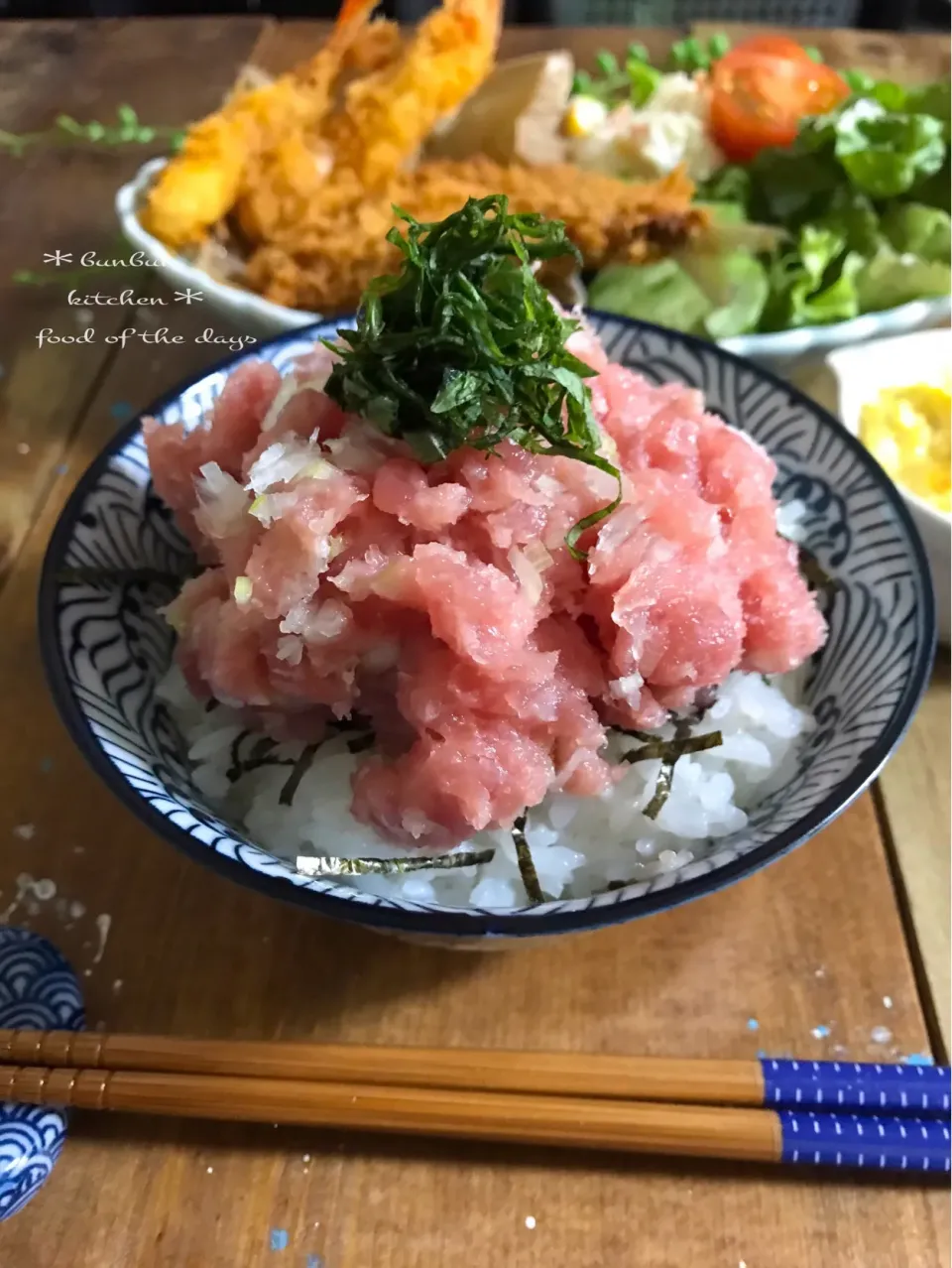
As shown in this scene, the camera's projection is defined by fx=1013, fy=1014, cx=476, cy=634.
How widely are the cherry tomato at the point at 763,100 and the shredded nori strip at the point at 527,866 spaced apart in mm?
1829

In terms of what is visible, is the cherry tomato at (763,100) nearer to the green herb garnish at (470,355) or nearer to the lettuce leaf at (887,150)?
the lettuce leaf at (887,150)

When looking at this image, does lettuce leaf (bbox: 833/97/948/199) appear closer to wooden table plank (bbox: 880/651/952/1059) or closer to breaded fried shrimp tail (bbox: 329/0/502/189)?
breaded fried shrimp tail (bbox: 329/0/502/189)

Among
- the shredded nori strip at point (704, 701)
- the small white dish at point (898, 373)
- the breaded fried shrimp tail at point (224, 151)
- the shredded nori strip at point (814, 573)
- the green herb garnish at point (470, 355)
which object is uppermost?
the green herb garnish at point (470, 355)

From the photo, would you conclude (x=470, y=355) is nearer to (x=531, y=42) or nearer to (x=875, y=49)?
(x=531, y=42)

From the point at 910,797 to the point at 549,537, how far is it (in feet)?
2.16

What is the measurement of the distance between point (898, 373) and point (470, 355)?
92 centimetres

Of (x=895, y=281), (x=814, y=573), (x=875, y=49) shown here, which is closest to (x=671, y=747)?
(x=814, y=573)

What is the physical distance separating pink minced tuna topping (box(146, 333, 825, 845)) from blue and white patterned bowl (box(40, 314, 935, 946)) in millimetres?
98

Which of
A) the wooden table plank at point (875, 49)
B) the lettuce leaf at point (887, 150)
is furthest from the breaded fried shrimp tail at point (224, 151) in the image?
the wooden table plank at point (875, 49)

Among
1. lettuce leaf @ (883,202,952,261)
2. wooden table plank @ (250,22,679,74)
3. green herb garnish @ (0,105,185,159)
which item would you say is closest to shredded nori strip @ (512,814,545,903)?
lettuce leaf @ (883,202,952,261)

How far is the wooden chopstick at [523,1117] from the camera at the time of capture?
985mm

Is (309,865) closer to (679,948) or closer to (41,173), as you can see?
(679,948)

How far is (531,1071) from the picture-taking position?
101cm

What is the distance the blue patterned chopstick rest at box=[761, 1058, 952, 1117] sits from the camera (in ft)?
3.32
